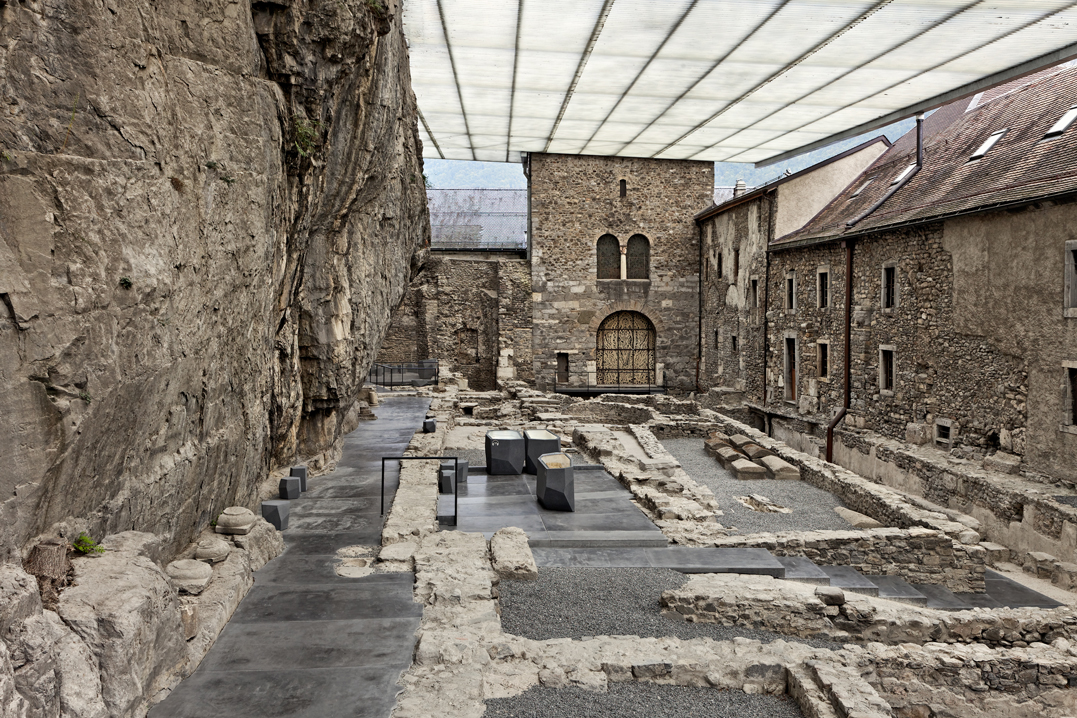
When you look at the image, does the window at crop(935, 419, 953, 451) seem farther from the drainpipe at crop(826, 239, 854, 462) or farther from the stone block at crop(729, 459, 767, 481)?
the stone block at crop(729, 459, 767, 481)

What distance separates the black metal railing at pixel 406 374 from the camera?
26.0 m

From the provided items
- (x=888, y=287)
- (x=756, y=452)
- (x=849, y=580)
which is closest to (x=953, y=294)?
(x=888, y=287)

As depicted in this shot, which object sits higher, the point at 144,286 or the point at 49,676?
the point at 144,286

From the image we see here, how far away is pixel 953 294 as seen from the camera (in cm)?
1574

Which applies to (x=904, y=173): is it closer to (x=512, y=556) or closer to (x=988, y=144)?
(x=988, y=144)

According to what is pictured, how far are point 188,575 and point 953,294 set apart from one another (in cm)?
1487

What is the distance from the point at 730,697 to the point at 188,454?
4.85m

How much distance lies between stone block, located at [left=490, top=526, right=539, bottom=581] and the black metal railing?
16.8 meters

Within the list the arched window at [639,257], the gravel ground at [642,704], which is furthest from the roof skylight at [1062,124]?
the arched window at [639,257]

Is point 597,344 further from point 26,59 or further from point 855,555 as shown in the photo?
point 26,59

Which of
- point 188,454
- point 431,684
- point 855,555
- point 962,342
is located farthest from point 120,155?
point 962,342

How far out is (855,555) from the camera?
10203 mm

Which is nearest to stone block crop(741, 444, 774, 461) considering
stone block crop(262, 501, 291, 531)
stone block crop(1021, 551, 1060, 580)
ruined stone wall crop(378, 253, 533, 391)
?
stone block crop(1021, 551, 1060, 580)

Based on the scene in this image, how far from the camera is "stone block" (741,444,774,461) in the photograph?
16.3 meters
